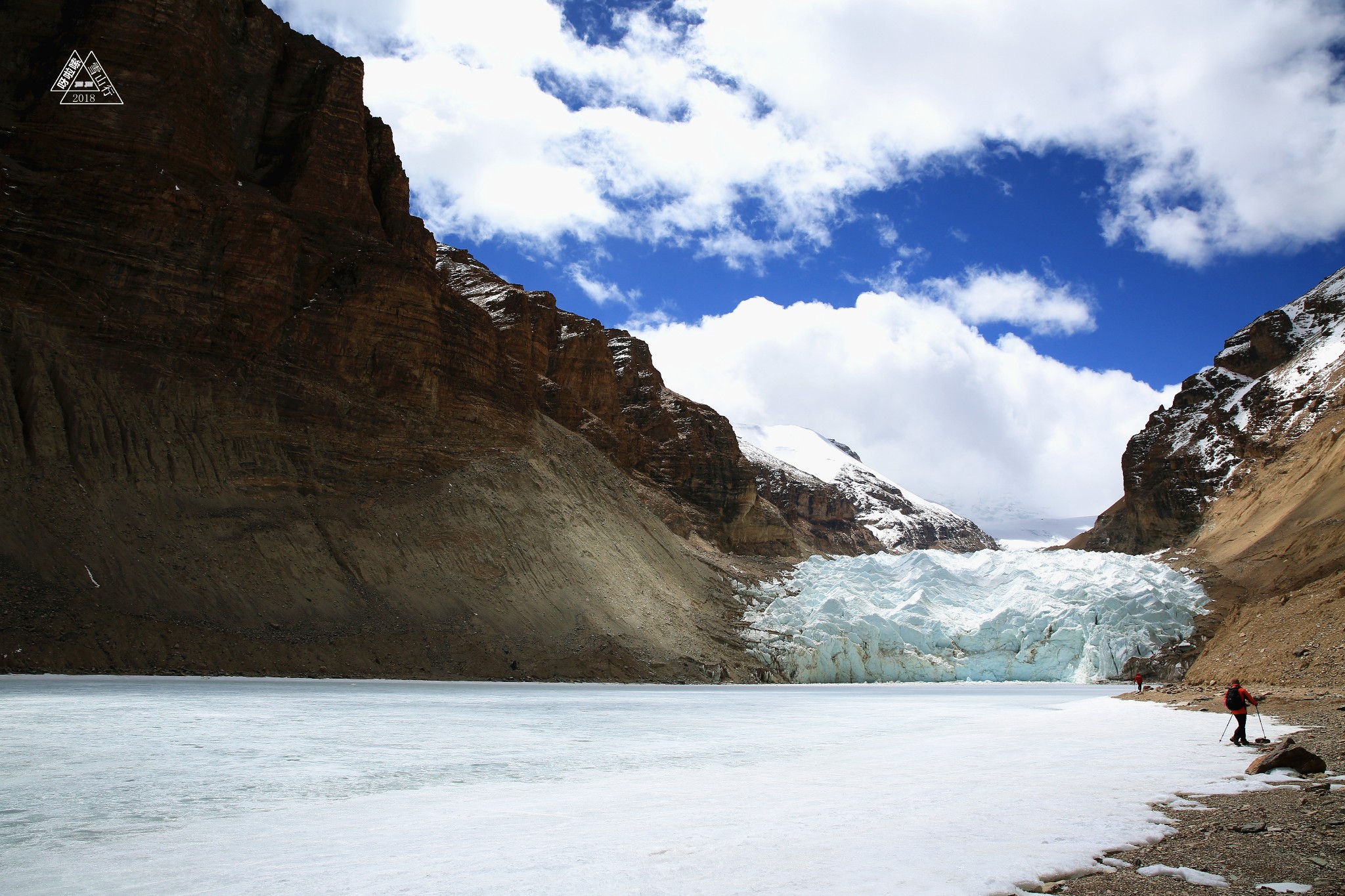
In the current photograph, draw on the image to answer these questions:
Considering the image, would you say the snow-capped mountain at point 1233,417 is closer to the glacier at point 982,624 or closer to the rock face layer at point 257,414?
the glacier at point 982,624

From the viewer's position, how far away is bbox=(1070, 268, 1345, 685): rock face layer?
85.3 feet

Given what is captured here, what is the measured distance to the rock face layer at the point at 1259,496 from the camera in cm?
2598

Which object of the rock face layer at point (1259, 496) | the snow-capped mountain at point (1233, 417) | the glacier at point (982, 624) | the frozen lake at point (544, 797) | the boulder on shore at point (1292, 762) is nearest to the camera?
the frozen lake at point (544, 797)

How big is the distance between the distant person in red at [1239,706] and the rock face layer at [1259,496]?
1017 centimetres

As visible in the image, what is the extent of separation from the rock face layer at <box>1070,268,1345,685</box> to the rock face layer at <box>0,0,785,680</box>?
25534mm

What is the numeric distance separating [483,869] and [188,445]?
114ft

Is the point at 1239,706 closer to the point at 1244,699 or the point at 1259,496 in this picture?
the point at 1244,699

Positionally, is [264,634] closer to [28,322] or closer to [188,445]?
[188,445]

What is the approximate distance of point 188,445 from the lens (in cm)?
3581

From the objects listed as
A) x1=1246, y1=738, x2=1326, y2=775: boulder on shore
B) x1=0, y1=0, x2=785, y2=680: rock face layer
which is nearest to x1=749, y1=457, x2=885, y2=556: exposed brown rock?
x1=0, y1=0, x2=785, y2=680: rock face layer

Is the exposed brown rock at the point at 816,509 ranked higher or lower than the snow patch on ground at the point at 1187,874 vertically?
higher

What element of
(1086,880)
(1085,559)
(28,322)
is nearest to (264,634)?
(28,322)

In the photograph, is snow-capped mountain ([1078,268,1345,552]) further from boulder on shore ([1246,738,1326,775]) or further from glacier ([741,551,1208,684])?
boulder on shore ([1246,738,1326,775])

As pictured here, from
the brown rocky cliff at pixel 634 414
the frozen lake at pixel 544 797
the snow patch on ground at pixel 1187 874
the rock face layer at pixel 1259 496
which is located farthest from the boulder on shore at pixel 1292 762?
the brown rocky cliff at pixel 634 414
